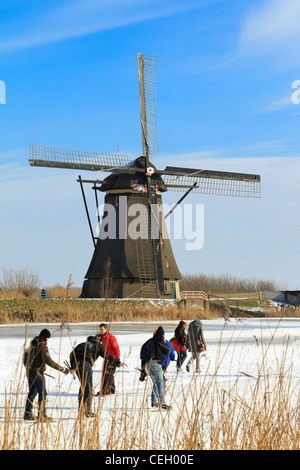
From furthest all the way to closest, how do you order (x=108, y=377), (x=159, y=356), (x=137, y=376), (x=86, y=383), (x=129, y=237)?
(x=129, y=237) < (x=137, y=376) < (x=159, y=356) < (x=86, y=383) < (x=108, y=377)

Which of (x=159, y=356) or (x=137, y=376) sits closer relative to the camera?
(x=159, y=356)

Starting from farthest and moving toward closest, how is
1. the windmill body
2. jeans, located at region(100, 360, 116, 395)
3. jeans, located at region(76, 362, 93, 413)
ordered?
the windmill body, jeans, located at region(100, 360, 116, 395), jeans, located at region(76, 362, 93, 413)

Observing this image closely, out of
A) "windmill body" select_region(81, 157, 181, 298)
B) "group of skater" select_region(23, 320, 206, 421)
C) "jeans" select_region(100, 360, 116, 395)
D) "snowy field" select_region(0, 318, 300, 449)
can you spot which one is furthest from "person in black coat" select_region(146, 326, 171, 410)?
"windmill body" select_region(81, 157, 181, 298)

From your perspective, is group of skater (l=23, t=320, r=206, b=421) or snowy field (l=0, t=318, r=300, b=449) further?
group of skater (l=23, t=320, r=206, b=421)

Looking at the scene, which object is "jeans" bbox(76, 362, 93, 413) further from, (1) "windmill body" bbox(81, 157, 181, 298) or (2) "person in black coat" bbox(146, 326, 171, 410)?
(1) "windmill body" bbox(81, 157, 181, 298)

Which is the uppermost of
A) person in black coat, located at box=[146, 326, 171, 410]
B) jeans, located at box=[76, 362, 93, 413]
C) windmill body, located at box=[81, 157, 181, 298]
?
windmill body, located at box=[81, 157, 181, 298]

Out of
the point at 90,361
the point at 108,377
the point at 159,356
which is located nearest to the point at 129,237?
the point at 159,356

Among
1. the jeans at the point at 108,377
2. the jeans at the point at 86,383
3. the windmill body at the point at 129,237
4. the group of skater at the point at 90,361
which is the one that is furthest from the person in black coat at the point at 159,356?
the windmill body at the point at 129,237

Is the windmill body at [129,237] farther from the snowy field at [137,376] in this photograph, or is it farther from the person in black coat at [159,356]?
the person in black coat at [159,356]

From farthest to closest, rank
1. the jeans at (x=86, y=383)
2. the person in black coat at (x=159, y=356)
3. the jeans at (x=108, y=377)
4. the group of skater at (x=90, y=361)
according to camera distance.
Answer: the person in black coat at (x=159, y=356) < the group of skater at (x=90, y=361) < the jeans at (x=108, y=377) < the jeans at (x=86, y=383)

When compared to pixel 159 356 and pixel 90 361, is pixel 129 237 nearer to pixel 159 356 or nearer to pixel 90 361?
pixel 159 356
